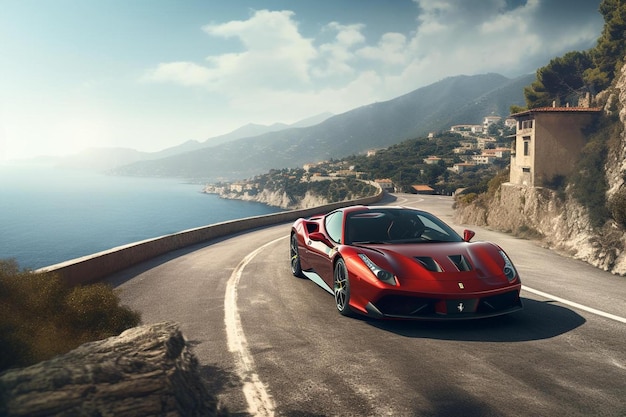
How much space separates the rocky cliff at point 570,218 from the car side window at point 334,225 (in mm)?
8936

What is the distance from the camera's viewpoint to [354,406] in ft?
12.1

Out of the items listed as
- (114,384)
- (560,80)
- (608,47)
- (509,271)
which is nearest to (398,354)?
(509,271)

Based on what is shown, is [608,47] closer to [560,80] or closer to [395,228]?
[560,80]

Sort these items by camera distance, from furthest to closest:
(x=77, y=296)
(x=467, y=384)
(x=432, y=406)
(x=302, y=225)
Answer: (x=302, y=225)
(x=77, y=296)
(x=467, y=384)
(x=432, y=406)

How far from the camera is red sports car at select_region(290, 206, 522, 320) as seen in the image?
5.70 m

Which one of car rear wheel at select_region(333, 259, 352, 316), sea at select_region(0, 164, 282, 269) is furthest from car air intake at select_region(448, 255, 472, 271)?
sea at select_region(0, 164, 282, 269)

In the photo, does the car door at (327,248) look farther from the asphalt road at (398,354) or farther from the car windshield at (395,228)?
the asphalt road at (398,354)

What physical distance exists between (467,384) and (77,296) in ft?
13.3

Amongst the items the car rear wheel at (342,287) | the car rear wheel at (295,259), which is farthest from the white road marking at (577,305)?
the car rear wheel at (295,259)

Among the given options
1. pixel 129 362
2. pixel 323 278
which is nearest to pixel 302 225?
pixel 323 278

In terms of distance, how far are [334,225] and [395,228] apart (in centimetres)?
96

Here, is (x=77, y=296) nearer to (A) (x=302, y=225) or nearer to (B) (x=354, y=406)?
(B) (x=354, y=406)

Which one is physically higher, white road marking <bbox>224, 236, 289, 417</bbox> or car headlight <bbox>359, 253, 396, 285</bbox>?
car headlight <bbox>359, 253, 396, 285</bbox>

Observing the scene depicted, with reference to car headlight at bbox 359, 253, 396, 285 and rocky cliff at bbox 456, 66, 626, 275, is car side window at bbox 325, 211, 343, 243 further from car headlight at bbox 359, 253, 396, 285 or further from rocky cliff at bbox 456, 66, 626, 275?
rocky cliff at bbox 456, 66, 626, 275
